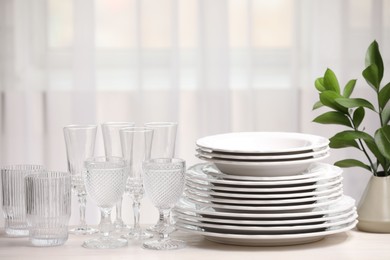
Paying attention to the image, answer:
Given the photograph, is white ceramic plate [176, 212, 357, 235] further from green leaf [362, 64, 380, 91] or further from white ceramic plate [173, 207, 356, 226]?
green leaf [362, 64, 380, 91]

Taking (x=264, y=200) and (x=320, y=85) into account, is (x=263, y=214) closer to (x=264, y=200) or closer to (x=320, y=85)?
(x=264, y=200)

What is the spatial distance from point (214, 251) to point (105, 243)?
211mm

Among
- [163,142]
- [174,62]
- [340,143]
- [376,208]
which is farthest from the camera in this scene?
[174,62]

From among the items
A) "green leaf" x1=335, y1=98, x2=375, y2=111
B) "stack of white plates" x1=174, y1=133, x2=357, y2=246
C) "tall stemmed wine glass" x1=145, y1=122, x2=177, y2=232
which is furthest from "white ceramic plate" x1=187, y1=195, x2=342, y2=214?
"green leaf" x1=335, y1=98, x2=375, y2=111

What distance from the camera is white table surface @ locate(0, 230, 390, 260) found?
1591 mm

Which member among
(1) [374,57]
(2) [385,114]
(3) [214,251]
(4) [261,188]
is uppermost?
(1) [374,57]

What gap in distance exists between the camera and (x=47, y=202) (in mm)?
1619

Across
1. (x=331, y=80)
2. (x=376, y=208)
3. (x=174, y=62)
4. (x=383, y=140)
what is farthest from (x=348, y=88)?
(x=174, y=62)

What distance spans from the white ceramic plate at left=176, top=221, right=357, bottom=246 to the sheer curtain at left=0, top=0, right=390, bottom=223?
1.48m

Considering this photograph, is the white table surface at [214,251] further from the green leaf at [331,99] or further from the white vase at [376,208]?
the green leaf at [331,99]

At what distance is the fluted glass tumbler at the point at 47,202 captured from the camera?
1.61 meters

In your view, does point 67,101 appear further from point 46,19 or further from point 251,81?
point 251,81

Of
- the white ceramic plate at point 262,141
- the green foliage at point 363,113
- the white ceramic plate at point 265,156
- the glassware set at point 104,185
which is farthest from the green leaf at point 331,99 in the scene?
the glassware set at point 104,185

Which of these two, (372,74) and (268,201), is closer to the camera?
(268,201)
